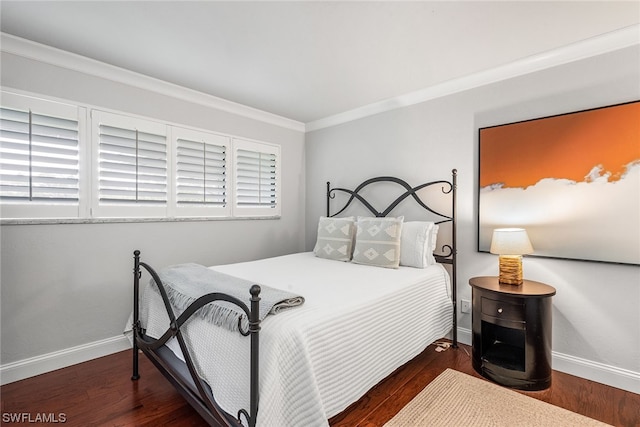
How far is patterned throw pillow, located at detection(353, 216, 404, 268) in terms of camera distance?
2.73 metres

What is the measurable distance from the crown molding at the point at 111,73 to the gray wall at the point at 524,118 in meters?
1.44

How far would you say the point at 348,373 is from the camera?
5.25ft

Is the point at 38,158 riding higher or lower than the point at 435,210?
higher

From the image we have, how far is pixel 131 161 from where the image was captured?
9.01ft

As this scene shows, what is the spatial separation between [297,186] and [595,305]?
130 inches

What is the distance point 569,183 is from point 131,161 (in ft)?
12.0

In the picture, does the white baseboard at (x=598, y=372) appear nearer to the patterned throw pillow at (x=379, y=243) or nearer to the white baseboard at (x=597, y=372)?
the white baseboard at (x=597, y=372)

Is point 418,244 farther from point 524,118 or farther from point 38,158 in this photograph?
point 38,158

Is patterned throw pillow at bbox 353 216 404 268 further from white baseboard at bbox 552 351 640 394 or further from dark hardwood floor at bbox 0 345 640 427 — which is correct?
white baseboard at bbox 552 351 640 394

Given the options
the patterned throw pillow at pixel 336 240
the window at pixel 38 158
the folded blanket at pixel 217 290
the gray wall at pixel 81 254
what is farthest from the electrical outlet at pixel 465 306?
the window at pixel 38 158

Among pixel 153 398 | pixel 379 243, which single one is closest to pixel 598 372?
pixel 379 243

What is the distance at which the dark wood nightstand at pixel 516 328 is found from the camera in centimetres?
210

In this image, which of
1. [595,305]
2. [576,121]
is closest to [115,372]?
[595,305]

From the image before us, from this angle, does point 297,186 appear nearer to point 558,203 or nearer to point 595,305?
point 558,203
